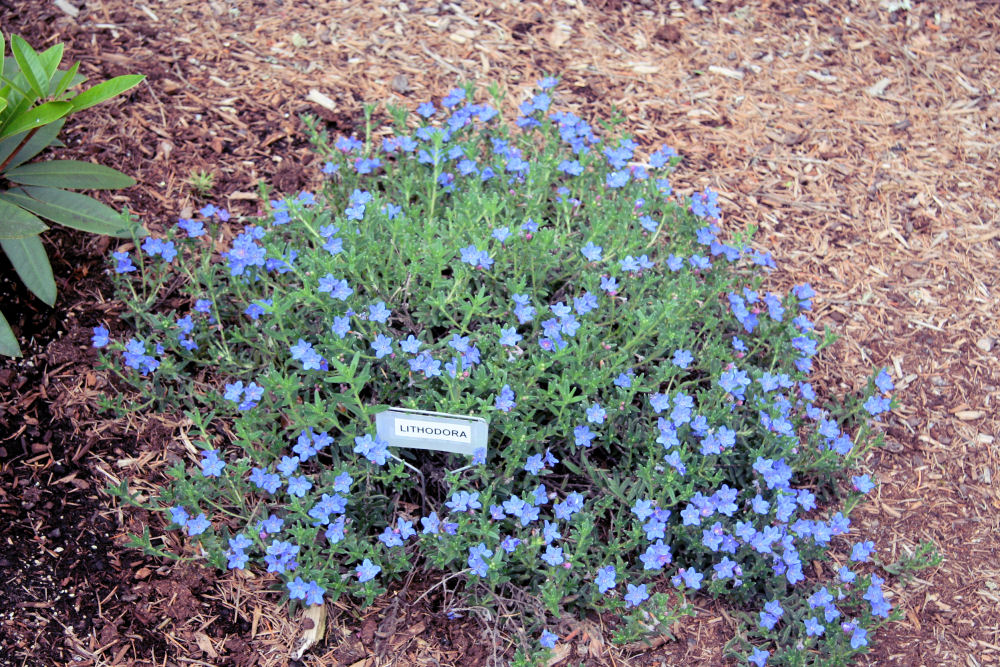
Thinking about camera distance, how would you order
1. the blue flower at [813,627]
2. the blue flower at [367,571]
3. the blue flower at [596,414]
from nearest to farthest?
the blue flower at [367,571] → the blue flower at [813,627] → the blue flower at [596,414]

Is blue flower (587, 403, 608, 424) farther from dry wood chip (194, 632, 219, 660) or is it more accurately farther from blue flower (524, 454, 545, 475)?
dry wood chip (194, 632, 219, 660)

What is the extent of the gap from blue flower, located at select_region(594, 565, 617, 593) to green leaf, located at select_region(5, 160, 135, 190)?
8.07 feet

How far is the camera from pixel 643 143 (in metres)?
4.80

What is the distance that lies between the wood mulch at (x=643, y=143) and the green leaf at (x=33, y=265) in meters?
0.34

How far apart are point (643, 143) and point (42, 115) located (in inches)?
118

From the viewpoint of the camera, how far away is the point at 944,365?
4.12m

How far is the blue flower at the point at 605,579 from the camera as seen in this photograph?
2867mm

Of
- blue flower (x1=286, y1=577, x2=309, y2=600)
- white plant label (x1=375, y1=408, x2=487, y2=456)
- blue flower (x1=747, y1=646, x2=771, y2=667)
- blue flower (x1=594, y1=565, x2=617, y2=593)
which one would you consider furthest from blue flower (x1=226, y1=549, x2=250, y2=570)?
blue flower (x1=747, y1=646, x2=771, y2=667)

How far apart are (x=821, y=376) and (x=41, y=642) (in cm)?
336

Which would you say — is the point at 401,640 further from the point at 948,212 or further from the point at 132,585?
the point at 948,212

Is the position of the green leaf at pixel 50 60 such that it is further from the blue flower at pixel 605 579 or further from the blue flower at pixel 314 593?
the blue flower at pixel 605 579

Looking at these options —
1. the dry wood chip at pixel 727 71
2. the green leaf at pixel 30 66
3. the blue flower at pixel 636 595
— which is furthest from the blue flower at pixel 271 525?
the dry wood chip at pixel 727 71

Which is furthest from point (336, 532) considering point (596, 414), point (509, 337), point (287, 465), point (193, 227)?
point (193, 227)

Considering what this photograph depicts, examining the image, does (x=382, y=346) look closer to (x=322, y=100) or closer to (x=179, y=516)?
(x=179, y=516)
